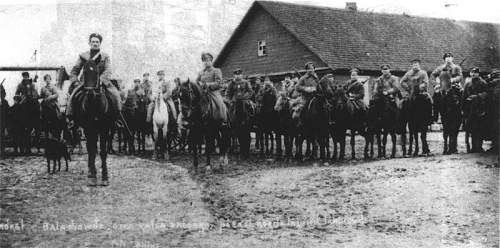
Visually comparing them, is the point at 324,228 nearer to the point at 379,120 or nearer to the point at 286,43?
the point at 379,120

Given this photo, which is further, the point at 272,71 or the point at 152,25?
the point at 152,25

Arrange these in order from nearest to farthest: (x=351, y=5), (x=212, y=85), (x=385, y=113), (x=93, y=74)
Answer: (x=93, y=74)
(x=212, y=85)
(x=385, y=113)
(x=351, y=5)

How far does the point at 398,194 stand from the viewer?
1074cm

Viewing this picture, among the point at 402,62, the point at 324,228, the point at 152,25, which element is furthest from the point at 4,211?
the point at 152,25

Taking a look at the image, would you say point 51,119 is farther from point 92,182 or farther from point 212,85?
point 92,182

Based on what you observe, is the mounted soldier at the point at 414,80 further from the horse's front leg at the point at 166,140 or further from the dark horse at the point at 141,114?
the dark horse at the point at 141,114

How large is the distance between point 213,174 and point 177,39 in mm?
29771

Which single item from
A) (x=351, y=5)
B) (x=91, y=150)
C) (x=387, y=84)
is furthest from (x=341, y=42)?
(x=91, y=150)

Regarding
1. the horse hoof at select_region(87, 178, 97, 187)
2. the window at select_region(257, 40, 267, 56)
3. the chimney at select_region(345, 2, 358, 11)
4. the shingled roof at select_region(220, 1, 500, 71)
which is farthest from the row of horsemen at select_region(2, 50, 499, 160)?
the chimney at select_region(345, 2, 358, 11)

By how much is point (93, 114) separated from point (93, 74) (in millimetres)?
804

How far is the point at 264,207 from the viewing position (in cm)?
1027

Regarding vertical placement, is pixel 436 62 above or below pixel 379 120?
above

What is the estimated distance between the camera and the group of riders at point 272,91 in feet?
36.8

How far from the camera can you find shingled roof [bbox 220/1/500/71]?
110 ft
